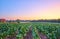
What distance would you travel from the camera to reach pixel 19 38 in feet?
47.0

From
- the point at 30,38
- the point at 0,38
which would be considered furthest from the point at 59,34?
the point at 0,38

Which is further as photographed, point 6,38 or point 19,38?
point 6,38

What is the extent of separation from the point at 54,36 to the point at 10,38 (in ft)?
12.7

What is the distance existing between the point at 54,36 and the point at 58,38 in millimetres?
429

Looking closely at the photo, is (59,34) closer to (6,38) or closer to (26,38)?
(26,38)

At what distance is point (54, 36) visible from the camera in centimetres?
1633

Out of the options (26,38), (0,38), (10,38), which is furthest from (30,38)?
(0,38)

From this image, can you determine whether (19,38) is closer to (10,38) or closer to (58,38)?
(10,38)

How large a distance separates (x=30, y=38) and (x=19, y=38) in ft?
8.01

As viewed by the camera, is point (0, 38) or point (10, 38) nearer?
point (0, 38)

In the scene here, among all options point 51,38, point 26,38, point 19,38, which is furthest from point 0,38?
point 51,38

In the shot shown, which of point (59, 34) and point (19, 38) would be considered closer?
point (19, 38)

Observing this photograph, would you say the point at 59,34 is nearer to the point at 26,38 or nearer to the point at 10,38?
the point at 26,38

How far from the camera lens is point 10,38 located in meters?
16.2
